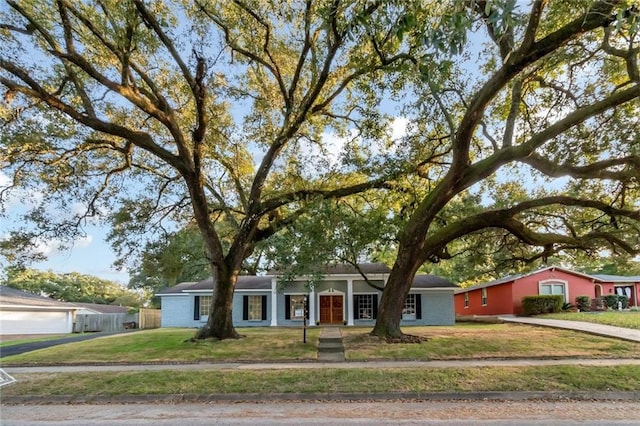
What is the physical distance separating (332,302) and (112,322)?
17392mm

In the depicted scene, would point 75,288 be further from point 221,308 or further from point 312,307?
point 221,308

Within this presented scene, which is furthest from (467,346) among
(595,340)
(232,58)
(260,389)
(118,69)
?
(118,69)

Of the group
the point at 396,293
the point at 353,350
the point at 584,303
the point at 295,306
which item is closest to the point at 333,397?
the point at 353,350

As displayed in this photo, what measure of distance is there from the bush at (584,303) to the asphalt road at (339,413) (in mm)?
20931

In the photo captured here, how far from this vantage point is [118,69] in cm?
1232

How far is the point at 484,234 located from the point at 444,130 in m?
5.20

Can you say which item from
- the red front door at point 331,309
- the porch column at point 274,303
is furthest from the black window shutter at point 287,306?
the red front door at point 331,309

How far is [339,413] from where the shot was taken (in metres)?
6.66

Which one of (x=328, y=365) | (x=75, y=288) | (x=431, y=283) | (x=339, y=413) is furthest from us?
(x=75, y=288)

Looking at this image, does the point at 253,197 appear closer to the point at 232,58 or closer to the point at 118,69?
the point at 232,58

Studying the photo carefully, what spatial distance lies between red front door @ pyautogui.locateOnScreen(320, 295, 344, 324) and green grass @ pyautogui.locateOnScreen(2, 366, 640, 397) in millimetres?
13884

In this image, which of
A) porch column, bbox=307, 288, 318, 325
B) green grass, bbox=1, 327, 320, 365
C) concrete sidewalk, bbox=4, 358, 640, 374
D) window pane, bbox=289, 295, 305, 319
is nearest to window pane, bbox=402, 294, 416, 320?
porch column, bbox=307, 288, 318, 325

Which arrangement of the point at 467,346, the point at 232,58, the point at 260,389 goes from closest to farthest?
the point at 260,389 → the point at 467,346 → the point at 232,58

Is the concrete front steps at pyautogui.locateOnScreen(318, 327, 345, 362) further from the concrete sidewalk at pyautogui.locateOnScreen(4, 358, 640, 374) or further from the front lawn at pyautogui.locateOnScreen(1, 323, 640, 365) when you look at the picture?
the concrete sidewalk at pyautogui.locateOnScreen(4, 358, 640, 374)
